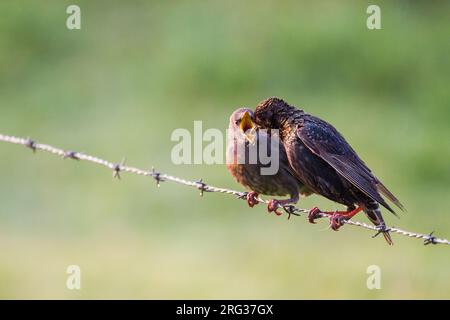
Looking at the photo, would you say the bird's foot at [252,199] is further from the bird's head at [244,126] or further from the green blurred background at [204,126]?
the green blurred background at [204,126]

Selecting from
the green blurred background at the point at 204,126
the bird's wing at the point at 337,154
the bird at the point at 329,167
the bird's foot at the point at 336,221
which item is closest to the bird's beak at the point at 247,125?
the bird at the point at 329,167

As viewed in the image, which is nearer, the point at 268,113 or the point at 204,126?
the point at 268,113

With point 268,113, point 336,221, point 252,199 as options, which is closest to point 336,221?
point 336,221

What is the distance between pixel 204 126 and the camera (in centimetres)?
1881

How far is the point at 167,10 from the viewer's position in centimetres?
2353

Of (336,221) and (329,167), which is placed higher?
(329,167)

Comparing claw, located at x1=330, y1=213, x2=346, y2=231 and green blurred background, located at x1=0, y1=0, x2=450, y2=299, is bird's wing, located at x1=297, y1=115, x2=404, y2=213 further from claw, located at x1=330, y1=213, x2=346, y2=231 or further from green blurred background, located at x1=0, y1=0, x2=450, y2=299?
green blurred background, located at x1=0, y1=0, x2=450, y2=299

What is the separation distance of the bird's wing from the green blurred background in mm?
4936

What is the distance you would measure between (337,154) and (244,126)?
Result: 0.80 metres

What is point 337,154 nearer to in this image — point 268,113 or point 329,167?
point 329,167

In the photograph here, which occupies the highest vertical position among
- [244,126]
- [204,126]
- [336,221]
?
[204,126]

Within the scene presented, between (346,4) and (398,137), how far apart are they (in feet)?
14.4

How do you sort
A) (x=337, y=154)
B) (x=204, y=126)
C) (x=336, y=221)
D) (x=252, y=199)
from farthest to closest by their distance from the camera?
(x=204, y=126) → (x=252, y=199) → (x=337, y=154) → (x=336, y=221)

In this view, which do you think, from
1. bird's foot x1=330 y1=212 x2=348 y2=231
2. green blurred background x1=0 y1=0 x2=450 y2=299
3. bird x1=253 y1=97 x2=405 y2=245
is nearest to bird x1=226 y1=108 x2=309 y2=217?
bird x1=253 y1=97 x2=405 y2=245
